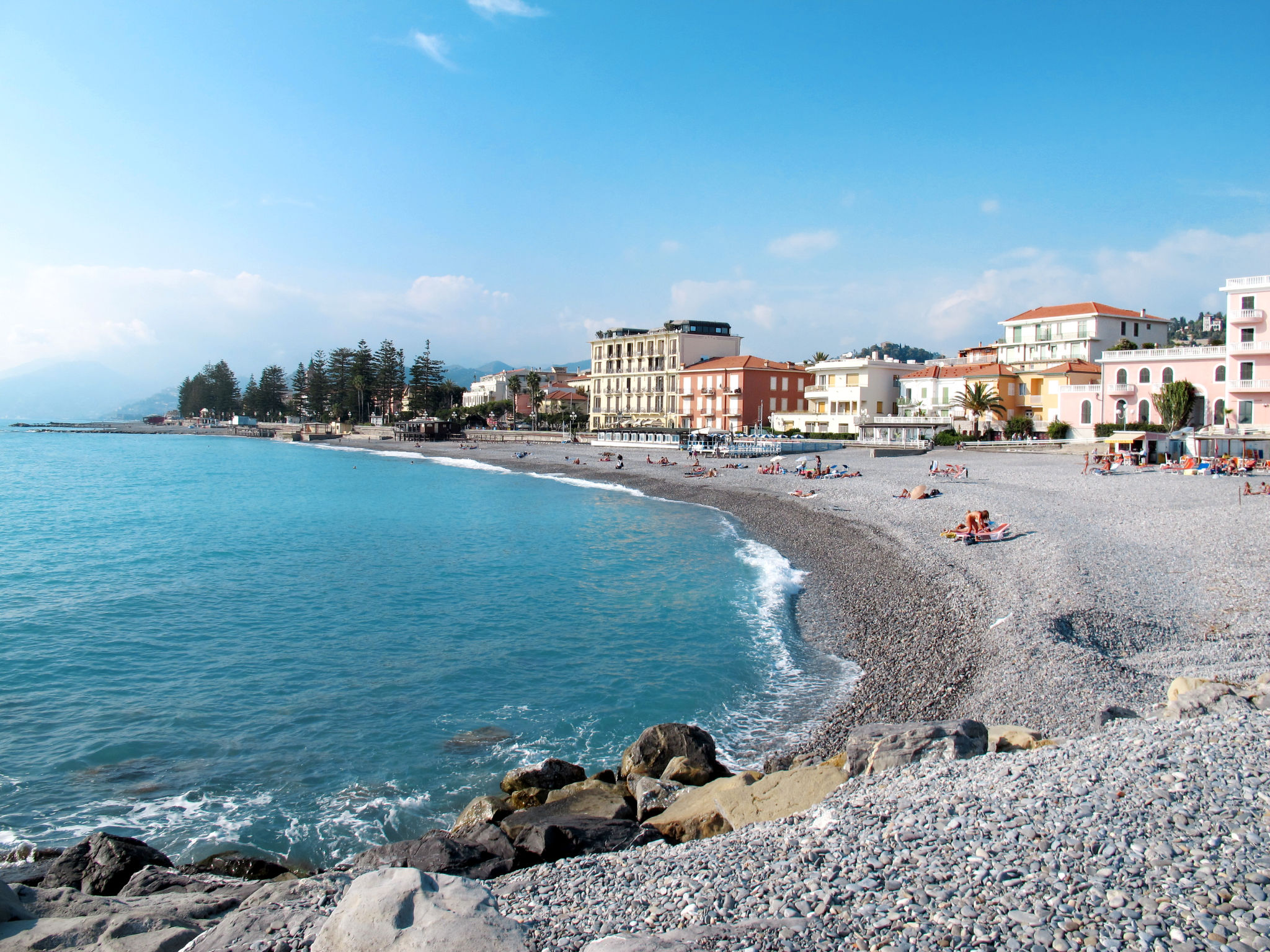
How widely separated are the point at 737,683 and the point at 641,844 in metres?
5.81

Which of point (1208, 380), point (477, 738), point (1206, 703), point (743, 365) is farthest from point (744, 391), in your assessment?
point (1206, 703)

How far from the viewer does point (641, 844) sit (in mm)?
7598

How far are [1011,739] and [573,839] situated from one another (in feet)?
15.2

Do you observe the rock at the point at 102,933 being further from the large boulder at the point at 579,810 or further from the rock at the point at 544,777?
the rock at the point at 544,777

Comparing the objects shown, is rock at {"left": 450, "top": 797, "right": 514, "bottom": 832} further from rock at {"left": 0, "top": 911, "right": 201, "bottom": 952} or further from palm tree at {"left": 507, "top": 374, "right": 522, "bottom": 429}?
palm tree at {"left": 507, "top": 374, "right": 522, "bottom": 429}

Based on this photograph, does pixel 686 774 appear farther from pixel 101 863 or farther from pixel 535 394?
pixel 535 394

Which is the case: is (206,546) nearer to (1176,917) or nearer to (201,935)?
(201,935)

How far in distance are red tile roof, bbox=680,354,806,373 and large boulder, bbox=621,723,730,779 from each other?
65.9 m

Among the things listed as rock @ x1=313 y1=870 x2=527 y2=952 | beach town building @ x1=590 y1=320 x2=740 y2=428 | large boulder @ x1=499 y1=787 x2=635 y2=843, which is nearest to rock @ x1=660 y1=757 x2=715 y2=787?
large boulder @ x1=499 y1=787 x2=635 y2=843

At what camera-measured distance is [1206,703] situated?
7961 millimetres

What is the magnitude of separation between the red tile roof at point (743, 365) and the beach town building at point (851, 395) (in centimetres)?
872

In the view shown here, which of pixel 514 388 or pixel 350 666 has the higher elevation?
pixel 514 388

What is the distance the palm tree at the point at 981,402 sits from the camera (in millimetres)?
51938

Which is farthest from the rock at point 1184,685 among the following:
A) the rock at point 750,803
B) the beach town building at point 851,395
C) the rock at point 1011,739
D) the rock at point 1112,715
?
the beach town building at point 851,395
